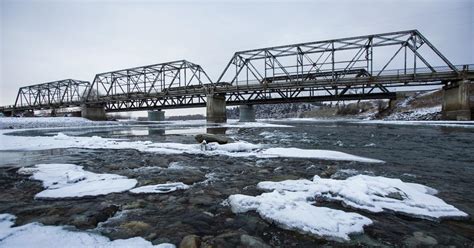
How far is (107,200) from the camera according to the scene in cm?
428

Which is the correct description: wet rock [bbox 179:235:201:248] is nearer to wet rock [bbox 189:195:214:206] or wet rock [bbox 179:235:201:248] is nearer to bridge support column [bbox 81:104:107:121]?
wet rock [bbox 189:195:214:206]

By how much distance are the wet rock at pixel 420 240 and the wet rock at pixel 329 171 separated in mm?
2808

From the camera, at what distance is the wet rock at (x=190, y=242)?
277 centimetres

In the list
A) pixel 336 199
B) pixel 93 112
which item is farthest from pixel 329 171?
pixel 93 112

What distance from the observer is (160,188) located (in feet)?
16.1

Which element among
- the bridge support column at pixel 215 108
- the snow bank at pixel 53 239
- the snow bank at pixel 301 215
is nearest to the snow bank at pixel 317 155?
the snow bank at pixel 301 215

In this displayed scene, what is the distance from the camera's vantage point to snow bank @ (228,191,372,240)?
3.14 m

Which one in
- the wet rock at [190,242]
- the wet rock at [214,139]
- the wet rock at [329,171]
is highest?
the wet rock at [214,139]

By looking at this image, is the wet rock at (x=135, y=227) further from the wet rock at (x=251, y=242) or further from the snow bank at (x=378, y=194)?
the snow bank at (x=378, y=194)

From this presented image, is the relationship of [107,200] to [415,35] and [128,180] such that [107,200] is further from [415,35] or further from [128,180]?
[415,35]

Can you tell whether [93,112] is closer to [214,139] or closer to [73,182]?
[214,139]

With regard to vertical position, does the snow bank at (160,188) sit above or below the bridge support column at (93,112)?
below

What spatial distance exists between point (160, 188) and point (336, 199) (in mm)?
3324

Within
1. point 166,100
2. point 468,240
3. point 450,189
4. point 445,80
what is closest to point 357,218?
point 468,240
